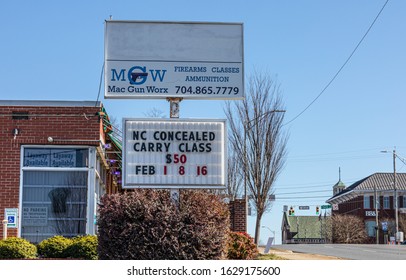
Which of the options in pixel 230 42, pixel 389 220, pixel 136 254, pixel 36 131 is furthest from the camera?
pixel 389 220

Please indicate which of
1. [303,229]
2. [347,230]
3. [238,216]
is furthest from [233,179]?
[303,229]

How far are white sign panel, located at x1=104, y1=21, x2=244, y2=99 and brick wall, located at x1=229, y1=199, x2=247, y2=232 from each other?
15.7 m

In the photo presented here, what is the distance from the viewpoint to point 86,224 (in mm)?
20844

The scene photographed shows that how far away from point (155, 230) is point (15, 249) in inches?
271

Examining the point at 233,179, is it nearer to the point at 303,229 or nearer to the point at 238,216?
the point at 238,216

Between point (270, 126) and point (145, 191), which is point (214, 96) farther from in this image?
point (270, 126)

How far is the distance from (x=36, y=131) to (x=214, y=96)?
8.30 metres

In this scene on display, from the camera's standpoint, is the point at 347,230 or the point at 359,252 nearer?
the point at 359,252

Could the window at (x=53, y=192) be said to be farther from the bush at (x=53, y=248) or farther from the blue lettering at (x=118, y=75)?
the blue lettering at (x=118, y=75)

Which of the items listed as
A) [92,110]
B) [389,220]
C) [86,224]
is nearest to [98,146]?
[92,110]

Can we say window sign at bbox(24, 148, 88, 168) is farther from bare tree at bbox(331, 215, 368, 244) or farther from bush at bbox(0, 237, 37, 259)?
bare tree at bbox(331, 215, 368, 244)

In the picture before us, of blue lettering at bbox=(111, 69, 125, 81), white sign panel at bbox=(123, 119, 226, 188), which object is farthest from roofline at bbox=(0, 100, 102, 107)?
white sign panel at bbox=(123, 119, 226, 188)

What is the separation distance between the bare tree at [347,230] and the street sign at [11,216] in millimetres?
67703

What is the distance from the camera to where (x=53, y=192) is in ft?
67.9
